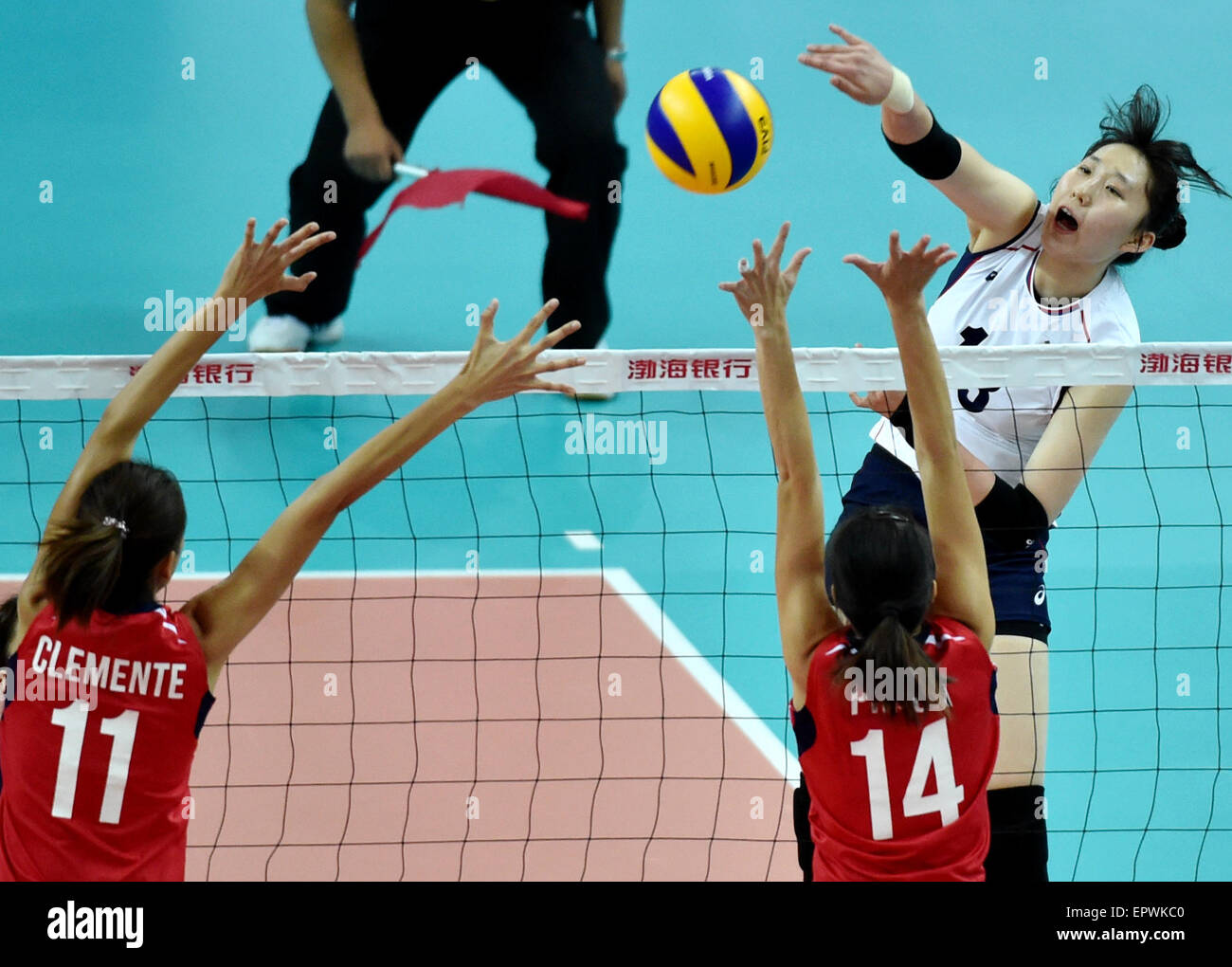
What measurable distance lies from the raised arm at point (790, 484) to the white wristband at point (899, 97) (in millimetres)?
1073

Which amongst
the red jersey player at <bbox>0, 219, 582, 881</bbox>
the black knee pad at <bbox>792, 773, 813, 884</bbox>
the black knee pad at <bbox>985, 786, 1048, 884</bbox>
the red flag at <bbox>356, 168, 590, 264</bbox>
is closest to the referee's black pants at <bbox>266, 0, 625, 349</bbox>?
the red flag at <bbox>356, 168, 590, 264</bbox>

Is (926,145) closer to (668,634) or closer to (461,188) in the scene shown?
(668,634)

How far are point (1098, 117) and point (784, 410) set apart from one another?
6.76 metres

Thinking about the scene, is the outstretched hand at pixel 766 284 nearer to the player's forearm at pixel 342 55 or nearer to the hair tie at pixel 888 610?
the hair tie at pixel 888 610

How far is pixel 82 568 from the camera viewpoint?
2418 mm

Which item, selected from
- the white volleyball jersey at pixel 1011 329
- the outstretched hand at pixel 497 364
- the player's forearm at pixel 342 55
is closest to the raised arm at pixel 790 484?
the outstretched hand at pixel 497 364

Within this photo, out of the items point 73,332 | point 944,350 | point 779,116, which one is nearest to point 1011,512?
point 944,350

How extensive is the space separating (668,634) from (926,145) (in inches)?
88.3

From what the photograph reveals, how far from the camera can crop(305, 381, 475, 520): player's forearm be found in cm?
258

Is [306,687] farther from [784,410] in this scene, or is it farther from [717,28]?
[717,28]

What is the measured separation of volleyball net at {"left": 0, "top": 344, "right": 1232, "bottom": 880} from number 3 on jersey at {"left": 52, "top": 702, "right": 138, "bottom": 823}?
4.04 feet

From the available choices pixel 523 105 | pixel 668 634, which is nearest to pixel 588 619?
pixel 668 634

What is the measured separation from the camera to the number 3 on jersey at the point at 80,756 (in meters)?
2.46

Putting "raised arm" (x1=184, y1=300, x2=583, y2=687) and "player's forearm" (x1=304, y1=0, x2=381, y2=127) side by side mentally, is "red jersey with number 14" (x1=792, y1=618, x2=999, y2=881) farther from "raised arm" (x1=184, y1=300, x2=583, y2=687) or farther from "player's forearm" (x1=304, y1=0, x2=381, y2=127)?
"player's forearm" (x1=304, y1=0, x2=381, y2=127)
